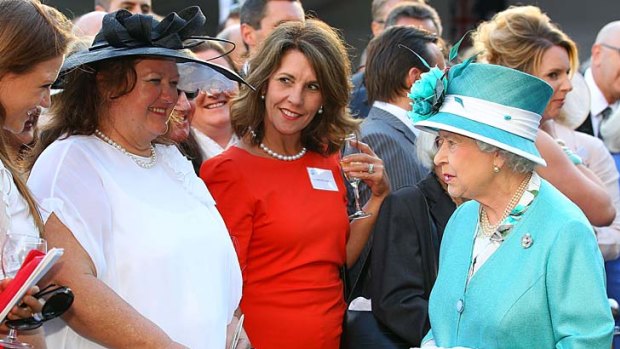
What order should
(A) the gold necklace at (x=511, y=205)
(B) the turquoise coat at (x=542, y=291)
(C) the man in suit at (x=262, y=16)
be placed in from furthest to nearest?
(C) the man in suit at (x=262, y=16) → (A) the gold necklace at (x=511, y=205) → (B) the turquoise coat at (x=542, y=291)

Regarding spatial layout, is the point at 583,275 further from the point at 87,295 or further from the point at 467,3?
the point at 467,3

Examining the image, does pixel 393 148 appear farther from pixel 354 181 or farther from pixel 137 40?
pixel 137 40

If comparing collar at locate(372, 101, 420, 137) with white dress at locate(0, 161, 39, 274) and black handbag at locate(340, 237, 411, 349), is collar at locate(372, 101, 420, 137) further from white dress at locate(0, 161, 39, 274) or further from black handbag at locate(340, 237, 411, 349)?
white dress at locate(0, 161, 39, 274)

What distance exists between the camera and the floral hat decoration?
343cm

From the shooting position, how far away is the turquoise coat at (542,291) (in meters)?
3.26

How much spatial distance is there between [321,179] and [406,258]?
0.53m

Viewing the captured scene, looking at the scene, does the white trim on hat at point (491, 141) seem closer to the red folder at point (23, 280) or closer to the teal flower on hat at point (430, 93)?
the teal flower on hat at point (430, 93)

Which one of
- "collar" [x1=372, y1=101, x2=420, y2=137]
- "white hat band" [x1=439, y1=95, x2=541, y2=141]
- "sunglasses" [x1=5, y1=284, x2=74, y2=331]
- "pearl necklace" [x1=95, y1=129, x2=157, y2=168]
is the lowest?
"collar" [x1=372, y1=101, x2=420, y2=137]

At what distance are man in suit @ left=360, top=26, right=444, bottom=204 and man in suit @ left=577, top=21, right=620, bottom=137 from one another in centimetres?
174

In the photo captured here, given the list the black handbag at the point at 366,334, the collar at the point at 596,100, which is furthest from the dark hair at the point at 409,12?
the black handbag at the point at 366,334

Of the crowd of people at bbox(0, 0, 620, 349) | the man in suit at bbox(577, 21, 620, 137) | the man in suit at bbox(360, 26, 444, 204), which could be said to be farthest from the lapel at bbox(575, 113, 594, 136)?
the man in suit at bbox(360, 26, 444, 204)

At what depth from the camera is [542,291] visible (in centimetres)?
331

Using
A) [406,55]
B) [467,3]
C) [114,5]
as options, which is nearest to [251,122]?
[406,55]

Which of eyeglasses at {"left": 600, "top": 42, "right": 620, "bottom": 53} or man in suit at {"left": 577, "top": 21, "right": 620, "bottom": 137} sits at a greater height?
eyeglasses at {"left": 600, "top": 42, "right": 620, "bottom": 53}
